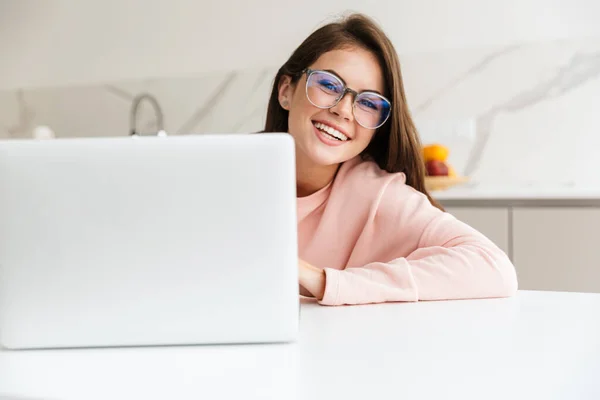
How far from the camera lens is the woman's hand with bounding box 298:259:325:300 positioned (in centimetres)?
84

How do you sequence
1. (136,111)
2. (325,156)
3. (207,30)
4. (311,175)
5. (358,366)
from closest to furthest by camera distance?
(358,366), (325,156), (311,175), (207,30), (136,111)

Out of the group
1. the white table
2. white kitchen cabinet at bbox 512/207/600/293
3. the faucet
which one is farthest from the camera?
the faucet

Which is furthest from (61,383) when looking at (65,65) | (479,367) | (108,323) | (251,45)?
(65,65)

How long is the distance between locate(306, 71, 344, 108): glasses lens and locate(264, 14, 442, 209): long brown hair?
0.42 ft

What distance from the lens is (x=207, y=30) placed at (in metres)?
3.57

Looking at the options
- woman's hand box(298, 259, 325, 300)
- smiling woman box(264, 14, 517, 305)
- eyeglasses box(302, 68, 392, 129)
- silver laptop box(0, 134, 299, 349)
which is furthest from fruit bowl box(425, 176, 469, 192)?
silver laptop box(0, 134, 299, 349)

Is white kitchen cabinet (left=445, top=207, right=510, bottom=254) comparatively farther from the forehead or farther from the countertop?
the forehead

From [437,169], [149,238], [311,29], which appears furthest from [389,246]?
[311,29]

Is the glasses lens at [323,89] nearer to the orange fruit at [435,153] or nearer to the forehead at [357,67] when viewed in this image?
the forehead at [357,67]

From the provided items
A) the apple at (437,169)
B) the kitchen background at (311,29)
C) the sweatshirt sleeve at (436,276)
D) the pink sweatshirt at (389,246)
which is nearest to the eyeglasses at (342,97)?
the pink sweatshirt at (389,246)

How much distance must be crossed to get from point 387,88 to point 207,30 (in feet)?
7.86

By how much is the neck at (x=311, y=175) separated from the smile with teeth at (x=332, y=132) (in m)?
0.09

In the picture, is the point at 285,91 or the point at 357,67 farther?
the point at 285,91

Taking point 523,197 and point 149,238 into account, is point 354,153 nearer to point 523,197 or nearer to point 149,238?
point 149,238
